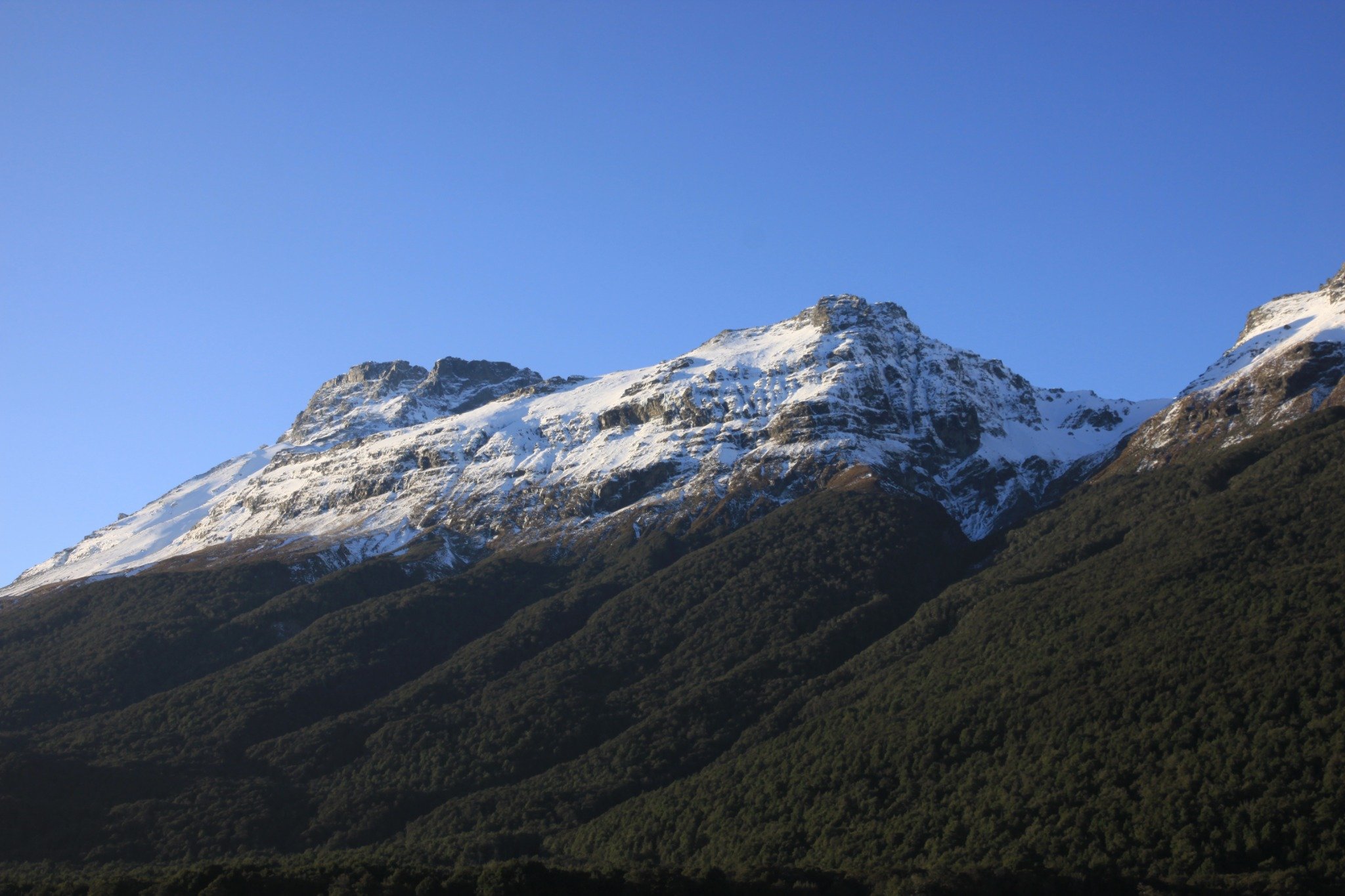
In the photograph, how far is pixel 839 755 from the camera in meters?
147

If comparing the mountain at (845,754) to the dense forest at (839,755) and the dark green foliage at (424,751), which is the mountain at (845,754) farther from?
the dark green foliage at (424,751)

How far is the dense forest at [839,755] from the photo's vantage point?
10900cm

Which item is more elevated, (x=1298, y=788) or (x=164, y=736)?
(x=164, y=736)

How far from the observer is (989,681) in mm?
150500

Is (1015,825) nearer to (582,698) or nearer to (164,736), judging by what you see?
(582,698)

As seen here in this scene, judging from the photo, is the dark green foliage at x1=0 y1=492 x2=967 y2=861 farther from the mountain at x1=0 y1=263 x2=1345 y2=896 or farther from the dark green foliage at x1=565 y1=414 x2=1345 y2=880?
the dark green foliage at x1=565 y1=414 x2=1345 y2=880

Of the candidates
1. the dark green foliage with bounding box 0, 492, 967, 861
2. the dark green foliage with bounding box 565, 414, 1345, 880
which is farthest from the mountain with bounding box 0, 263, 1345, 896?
the dark green foliage with bounding box 0, 492, 967, 861

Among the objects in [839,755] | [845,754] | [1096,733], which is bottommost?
[1096,733]

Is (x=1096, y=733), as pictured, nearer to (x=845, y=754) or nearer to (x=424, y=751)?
(x=845, y=754)

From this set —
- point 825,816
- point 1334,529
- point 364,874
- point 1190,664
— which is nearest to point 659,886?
point 364,874

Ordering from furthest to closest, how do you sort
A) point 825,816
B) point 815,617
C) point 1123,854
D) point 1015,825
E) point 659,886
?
1. point 815,617
2. point 825,816
3. point 1015,825
4. point 1123,854
5. point 659,886

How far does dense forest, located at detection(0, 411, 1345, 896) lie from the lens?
358ft

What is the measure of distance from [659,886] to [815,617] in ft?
321

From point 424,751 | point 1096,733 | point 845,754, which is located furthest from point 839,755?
point 424,751
